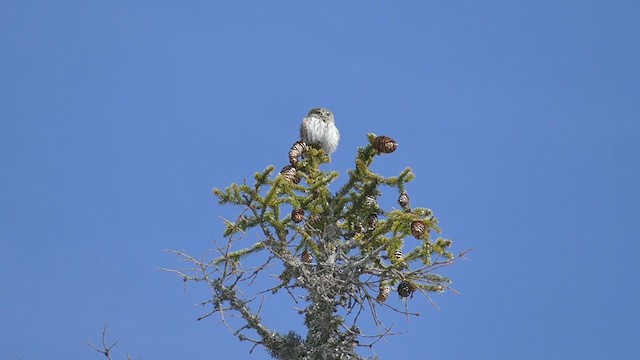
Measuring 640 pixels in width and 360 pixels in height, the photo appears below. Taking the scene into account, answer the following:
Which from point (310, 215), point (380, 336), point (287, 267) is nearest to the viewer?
point (380, 336)

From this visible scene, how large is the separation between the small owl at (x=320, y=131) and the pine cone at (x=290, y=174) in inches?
62.8

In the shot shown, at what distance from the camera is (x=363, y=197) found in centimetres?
1172

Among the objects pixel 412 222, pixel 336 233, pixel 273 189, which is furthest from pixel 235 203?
pixel 412 222

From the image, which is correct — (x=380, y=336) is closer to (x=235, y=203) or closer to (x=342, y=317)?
(x=342, y=317)

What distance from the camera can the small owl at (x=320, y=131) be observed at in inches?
544

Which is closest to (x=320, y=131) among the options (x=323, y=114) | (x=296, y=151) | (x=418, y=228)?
(x=323, y=114)

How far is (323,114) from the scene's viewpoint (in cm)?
1418

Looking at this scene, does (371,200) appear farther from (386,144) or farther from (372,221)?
(386,144)

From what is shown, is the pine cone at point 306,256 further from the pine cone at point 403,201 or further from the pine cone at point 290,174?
the pine cone at point 403,201

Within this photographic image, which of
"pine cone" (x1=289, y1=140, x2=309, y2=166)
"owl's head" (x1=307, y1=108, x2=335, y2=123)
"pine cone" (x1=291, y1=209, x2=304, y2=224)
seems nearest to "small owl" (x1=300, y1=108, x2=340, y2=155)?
"owl's head" (x1=307, y1=108, x2=335, y2=123)

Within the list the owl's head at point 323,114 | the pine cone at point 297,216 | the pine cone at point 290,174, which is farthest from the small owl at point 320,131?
the pine cone at point 297,216

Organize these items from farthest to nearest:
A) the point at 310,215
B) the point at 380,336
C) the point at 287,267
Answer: the point at 310,215 < the point at 287,267 < the point at 380,336

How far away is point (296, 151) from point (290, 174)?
2.32 ft

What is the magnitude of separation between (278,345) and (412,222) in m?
2.11
